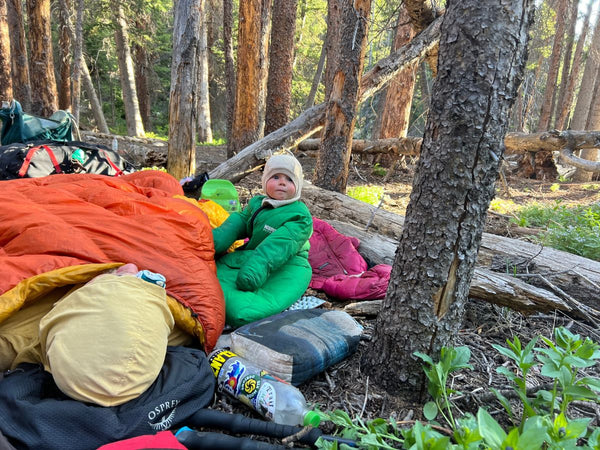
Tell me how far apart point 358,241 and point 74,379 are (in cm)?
282

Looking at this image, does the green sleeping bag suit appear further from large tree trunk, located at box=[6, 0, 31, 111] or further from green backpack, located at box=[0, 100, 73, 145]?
large tree trunk, located at box=[6, 0, 31, 111]

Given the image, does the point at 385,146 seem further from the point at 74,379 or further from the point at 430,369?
the point at 74,379

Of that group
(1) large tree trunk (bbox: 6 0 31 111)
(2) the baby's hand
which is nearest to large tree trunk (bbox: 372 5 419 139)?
(2) the baby's hand

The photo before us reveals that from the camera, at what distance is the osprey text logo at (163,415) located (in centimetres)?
154

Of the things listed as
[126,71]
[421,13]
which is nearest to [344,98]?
[421,13]

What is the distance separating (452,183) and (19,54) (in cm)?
1118

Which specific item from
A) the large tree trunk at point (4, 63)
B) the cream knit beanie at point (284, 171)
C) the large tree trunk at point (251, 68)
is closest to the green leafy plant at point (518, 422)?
the cream knit beanie at point (284, 171)

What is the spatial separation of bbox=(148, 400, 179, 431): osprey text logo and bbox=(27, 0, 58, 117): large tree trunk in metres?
9.51

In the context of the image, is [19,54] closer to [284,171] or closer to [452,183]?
[284,171]

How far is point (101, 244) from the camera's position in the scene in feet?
Result: 7.39

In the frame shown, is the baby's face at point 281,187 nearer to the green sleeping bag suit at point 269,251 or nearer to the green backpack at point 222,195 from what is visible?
the green sleeping bag suit at point 269,251

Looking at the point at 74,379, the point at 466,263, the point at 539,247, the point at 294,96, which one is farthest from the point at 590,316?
the point at 294,96

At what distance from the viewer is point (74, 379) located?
1.46m

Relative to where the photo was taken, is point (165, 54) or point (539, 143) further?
point (165, 54)
